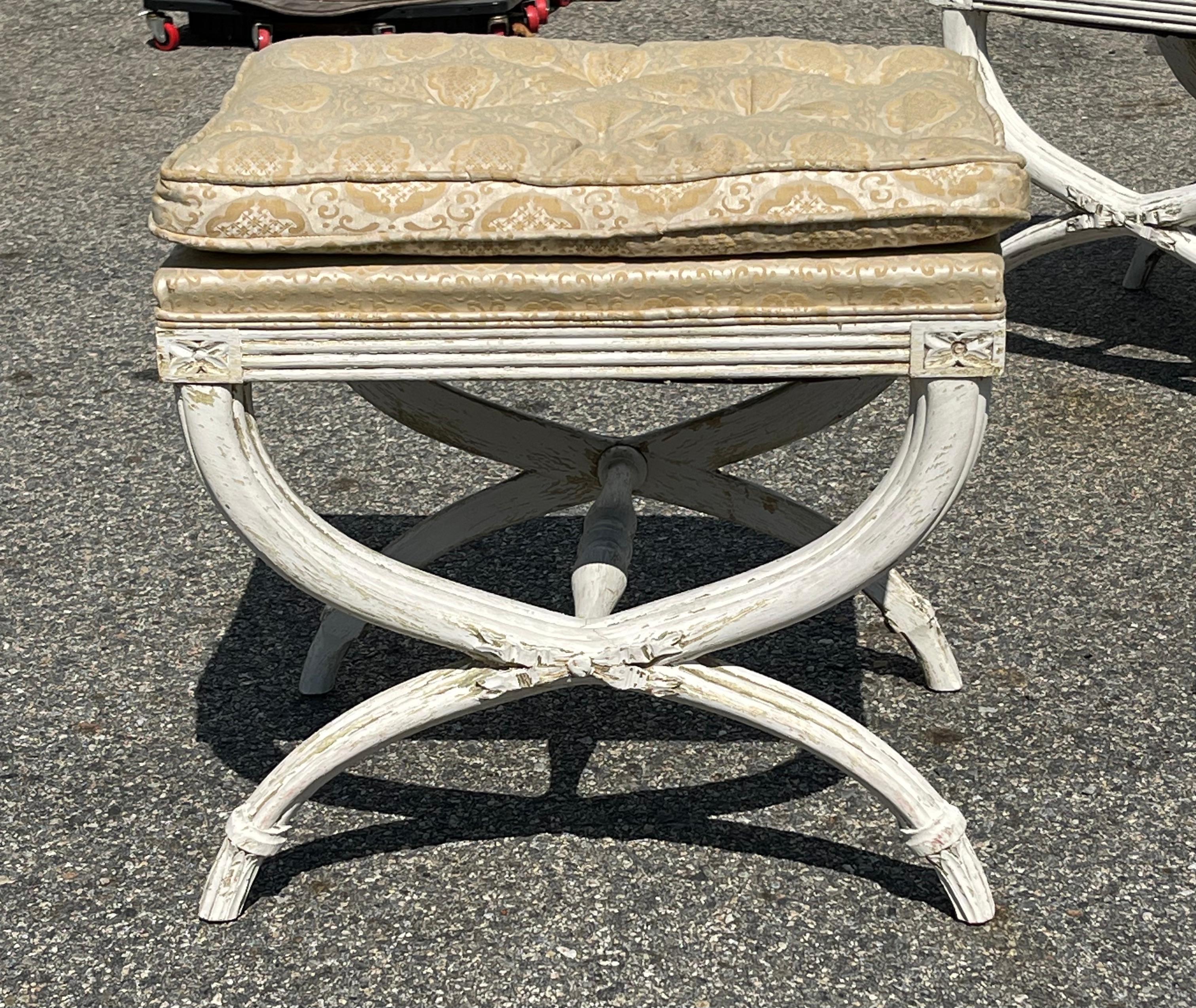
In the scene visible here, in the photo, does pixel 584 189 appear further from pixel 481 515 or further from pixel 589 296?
pixel 481 515

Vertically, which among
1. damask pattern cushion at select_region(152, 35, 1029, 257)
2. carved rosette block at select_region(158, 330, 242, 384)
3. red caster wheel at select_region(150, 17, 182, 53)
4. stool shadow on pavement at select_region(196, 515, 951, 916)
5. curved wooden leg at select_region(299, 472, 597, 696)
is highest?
damask pattern cushion at select_region(152, 35, 1029, 257)

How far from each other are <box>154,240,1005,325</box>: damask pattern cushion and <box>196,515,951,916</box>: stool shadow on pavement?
27.1 inches

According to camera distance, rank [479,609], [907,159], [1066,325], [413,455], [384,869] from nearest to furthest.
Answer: [907,159] < [479,609] < [384,869] < [413,455] < [1066,325]

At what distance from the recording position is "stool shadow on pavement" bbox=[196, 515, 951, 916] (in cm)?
200

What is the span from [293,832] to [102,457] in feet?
3.84

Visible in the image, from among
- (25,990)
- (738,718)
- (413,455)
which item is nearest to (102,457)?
(413,455)

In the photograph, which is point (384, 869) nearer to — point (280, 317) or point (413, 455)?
point (280, 317)

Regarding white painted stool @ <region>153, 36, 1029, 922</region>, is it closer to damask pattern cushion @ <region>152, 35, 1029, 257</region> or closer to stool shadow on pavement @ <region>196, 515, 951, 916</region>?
damask pattern cushion @ <region>152, 35, 1029, 257</region>

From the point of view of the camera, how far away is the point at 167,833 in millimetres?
2029

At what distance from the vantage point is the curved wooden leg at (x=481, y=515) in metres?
2.19

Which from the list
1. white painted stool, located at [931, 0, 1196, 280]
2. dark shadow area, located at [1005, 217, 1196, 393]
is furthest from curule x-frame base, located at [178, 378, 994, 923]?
dark shadow area, located at [1005, 217, 1196, 393]

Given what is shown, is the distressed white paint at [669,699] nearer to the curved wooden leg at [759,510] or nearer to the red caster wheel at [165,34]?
the curved wooden leg at [759,510]

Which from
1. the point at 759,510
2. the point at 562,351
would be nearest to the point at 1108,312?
the point at 759,510

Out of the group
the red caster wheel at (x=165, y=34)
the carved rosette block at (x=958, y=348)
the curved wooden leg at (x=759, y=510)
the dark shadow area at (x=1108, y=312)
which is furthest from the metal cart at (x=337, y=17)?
the carved rosette block at (x=958, y=348)
